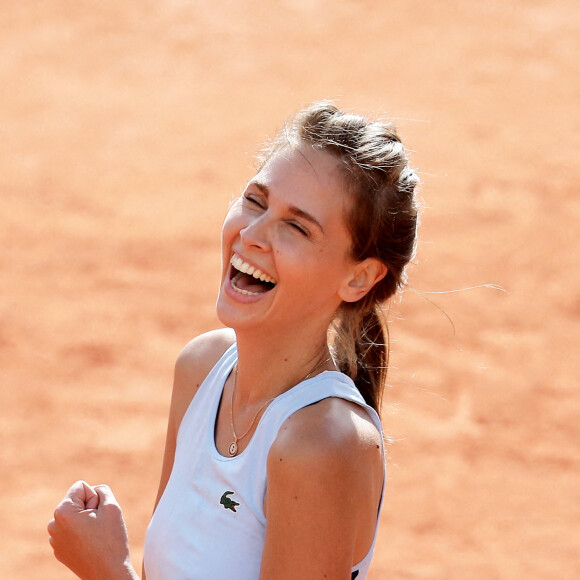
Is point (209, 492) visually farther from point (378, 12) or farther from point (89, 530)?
point (378, 12)

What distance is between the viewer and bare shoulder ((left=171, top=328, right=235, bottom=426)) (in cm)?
255

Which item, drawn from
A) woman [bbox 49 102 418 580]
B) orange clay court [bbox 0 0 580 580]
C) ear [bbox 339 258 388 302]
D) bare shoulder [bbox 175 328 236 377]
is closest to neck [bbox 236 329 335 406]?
woman [bbox 49 102 418 580]

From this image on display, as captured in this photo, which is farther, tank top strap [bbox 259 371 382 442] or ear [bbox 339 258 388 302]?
ear [bbox 339 258 388 302]

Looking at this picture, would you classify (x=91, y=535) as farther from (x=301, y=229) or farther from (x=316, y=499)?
(x=301, y=229)

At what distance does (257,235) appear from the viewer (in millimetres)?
2246

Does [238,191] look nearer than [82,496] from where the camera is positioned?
No

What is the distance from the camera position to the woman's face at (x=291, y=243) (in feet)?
7.34

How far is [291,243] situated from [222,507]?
0.59m

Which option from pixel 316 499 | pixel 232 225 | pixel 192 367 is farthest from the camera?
pixel 192 367

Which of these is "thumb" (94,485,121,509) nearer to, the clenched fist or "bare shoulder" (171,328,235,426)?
the clenched fist

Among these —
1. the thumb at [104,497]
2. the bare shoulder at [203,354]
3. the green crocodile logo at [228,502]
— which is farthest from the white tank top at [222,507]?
the bare shoulder at [203,354]

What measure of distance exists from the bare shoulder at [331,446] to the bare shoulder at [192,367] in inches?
18.6

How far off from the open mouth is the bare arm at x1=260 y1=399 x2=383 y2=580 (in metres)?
0.38

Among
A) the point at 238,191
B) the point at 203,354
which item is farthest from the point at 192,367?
the point at 238,191
